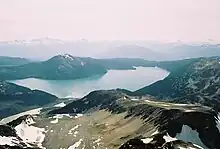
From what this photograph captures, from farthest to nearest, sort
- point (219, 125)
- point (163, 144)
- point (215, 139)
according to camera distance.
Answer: point (219, 125), point (215, 139), point (163, 144)

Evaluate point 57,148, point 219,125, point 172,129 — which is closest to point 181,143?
point 172,129

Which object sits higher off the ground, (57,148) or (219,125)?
(219,125)

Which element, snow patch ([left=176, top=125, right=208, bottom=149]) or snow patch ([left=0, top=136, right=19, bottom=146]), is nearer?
snow patch ([left=176, top=125, right=208, bottom=149])

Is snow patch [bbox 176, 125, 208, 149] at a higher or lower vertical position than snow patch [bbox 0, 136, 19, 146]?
higher

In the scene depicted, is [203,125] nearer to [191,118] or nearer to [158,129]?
[191,118]

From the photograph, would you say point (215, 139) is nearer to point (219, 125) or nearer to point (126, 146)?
point (219, 125)

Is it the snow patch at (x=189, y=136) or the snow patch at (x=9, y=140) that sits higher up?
the snow patch at (x=189, y=136)

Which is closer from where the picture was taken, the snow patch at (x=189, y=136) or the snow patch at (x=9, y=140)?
the snow patch at (x=189, y=136)

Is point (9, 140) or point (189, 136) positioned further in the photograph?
point (9, 140)

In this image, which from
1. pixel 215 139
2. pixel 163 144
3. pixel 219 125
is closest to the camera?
pixel 163 144

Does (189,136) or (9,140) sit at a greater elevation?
(189,136)

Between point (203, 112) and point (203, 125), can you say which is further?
point (203, 112)
